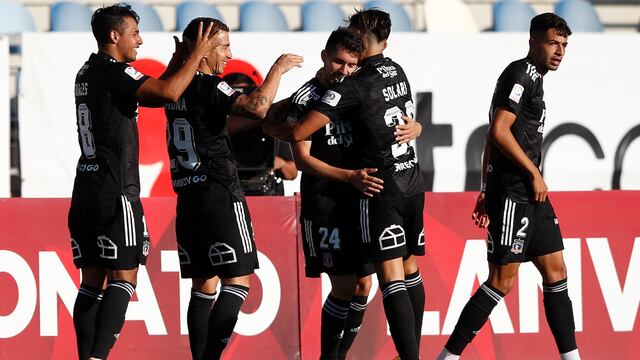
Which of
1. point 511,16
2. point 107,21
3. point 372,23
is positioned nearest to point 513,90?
point 372,23

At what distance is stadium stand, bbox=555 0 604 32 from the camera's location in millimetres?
14273

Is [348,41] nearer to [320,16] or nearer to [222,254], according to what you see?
[222,254]

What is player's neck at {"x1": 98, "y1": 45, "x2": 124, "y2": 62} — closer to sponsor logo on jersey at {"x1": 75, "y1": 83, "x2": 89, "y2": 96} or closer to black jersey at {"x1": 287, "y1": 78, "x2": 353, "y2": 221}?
sponsor logo on jersey at {"x1": 75, "y1": 83, "x2": 89, "y2": 96}

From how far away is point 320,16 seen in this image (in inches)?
542

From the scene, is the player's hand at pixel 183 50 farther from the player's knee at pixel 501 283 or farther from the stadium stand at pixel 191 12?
the stadium stand at pixel 191 12

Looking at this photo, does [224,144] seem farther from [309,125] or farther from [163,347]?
[163,347]

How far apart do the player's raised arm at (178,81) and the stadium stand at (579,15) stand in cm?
843

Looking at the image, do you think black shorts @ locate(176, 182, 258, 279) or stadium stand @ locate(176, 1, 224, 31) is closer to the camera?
black shorts @ locate(176, 182, 258, 279)

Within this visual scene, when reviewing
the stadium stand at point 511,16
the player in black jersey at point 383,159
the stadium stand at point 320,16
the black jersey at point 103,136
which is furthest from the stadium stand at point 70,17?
the player in black jersey at point 383,159

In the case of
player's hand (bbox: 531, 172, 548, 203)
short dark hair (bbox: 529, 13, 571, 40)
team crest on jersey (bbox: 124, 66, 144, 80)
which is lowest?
player's hand (bbox: 531, 172, 548, 203)

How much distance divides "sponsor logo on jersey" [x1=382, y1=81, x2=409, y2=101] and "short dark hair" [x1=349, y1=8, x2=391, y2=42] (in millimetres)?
298

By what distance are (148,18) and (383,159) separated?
6.70 metres

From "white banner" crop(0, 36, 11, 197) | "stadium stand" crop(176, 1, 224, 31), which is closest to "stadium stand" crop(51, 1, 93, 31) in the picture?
"stadium stand" crop(176, 1, 224, 31)

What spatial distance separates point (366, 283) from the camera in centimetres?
752
